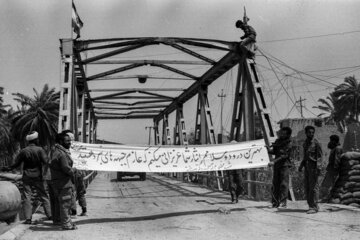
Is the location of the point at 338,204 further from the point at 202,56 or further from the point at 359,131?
the point at 359,131

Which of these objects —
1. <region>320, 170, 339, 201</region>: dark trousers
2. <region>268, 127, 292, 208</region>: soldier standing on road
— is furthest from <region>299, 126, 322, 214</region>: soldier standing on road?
<region>320, 170, 339, 201</region>: dark trousers

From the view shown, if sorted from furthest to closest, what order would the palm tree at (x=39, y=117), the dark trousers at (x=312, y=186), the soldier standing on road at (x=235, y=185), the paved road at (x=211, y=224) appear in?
the palm tree at (x=39, y=117)
the soldier standing on road at (x=235, y=185)
the dark trousers at (x=312, y=186)
the paved road at (x=211, y=224)

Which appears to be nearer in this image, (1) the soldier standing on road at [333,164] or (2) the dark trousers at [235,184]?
(1) the soldier standing on road at [333,164]

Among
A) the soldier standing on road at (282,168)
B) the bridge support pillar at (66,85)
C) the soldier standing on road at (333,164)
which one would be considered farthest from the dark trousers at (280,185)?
the bridge support pillar at (66,85)

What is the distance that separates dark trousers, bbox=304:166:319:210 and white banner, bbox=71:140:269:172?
118cm

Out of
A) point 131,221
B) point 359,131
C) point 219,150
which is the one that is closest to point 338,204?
point 219,150

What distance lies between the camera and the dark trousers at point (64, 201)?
6.01 metres

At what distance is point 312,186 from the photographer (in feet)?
25.3

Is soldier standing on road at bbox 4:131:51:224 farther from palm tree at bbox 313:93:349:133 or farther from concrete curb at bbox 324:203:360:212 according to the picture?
palm tree at bbox 313:93:349:133

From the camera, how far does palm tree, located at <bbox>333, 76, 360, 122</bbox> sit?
38188 millimetres

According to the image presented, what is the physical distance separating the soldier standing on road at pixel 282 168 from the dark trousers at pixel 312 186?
0.42 m

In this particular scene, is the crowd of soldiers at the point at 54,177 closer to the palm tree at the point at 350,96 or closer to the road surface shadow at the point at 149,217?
the road surface shadow at the point at 149,217

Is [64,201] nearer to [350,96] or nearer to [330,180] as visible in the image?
[330,180]

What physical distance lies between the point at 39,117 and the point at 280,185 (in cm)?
2758
